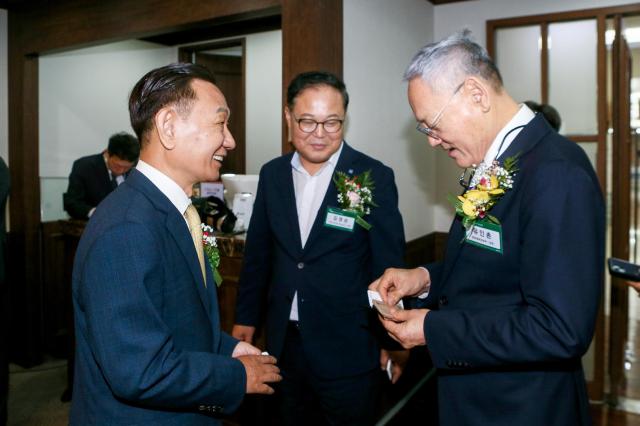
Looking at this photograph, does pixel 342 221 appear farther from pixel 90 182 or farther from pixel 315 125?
pixel 90 182

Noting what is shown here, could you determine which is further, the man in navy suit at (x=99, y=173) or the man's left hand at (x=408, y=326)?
the man in navy suit at (x=99, y=173)

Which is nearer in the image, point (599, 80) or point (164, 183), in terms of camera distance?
point (164, 183)

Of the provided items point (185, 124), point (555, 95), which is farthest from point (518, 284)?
point (555, 95)

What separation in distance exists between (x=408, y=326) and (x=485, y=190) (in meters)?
0.40

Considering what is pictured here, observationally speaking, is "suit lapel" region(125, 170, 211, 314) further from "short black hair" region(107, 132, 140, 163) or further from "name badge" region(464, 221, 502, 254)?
"short black hair" region(107, 132, 140, 163)

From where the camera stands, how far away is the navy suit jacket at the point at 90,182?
4270 millimetres

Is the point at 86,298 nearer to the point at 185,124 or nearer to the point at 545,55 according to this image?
the point at 185,124

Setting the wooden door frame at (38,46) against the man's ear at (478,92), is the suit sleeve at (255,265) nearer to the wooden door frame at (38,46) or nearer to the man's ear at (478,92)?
the wooden door frame at (38,46)

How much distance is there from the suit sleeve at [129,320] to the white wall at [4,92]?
165 inches

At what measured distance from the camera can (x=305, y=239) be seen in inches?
84.8

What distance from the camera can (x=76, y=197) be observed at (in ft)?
13.9

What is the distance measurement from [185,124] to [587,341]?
41.0 inches

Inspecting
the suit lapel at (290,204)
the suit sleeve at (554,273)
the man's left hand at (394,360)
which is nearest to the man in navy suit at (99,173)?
the suit lapel at (290,204)

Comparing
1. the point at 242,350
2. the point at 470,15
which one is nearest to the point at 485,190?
the point at 242,350
